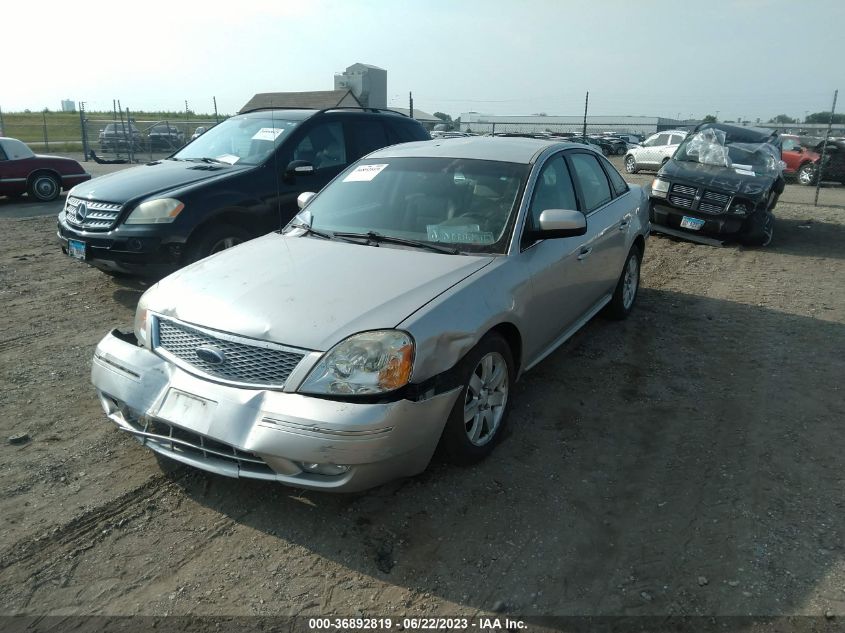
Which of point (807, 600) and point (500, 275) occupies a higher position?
point (500, 275)

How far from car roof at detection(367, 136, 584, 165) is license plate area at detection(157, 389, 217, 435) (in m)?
2.47

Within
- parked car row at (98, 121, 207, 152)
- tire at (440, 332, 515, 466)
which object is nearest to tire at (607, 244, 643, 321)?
tire at (440, 332, 515, 466)

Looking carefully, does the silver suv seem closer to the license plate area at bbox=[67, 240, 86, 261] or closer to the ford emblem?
the ford emblem

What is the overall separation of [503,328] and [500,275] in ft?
0.98

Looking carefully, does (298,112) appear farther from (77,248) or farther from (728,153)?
(728,153)

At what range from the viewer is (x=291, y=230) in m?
4.42

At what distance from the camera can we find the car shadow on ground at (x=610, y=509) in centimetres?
268

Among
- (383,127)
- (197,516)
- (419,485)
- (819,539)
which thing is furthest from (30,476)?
(383,127)

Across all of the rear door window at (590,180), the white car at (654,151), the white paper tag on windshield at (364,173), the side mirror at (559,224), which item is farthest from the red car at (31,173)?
the white car at (654,151)

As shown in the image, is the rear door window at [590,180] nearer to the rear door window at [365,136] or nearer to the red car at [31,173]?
the rear door window at [365,136]

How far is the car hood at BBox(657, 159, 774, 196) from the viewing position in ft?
32.7

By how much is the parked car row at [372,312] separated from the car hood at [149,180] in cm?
29

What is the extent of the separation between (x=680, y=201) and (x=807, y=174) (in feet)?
42.9

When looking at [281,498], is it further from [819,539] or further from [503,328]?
[819,539]
